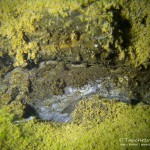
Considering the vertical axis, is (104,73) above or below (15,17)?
below

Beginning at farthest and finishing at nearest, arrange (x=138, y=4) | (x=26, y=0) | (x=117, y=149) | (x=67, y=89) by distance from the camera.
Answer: (x=67, y=89)
(x=26, y=0)
(x=138, y=4)
(x=117, y=149)

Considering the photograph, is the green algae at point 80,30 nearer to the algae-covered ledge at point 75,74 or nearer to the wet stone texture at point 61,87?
the algae-covered ledge at point 75,74

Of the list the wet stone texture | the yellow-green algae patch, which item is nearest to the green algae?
the wet stone texture

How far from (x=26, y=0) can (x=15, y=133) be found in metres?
2.44

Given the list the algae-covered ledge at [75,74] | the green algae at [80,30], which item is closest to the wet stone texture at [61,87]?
the algae-covered ledge at [75,74]

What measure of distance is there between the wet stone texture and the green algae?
0.26 m

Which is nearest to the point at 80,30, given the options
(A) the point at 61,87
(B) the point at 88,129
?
(A) the point at 61,87

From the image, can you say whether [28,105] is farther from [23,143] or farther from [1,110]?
[23,143]

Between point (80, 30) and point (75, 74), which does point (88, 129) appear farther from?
point (80, 30)

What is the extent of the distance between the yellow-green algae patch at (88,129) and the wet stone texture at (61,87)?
27 centimetres

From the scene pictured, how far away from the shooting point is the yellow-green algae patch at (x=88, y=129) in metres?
3.27

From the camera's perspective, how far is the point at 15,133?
368 cm

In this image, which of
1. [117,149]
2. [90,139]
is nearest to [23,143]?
[90,139]

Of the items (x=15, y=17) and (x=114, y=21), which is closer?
(x=114, y=21)
